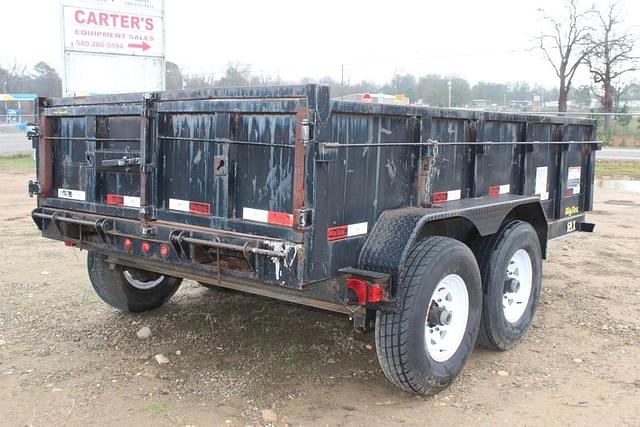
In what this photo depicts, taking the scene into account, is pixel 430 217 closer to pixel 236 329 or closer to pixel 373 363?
pixel 373 363

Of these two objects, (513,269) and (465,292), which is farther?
(513,269)

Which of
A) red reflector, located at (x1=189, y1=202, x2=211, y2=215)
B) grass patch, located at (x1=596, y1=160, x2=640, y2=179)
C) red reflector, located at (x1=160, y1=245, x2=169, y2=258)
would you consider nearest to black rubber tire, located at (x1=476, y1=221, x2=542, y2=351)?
red reflector, located at (x1=189, y1=202, x2=211, y2=215)

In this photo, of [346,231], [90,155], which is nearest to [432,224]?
[346,231]

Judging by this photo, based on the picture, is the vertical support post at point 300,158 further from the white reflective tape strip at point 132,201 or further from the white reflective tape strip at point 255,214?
the white reflective tape strip at point 132,201

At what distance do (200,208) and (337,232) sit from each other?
88 cm

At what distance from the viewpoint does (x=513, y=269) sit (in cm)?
505

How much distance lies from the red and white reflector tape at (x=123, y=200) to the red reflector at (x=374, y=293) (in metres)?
1.66

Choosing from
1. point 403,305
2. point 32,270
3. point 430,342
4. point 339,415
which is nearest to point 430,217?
point 403,305

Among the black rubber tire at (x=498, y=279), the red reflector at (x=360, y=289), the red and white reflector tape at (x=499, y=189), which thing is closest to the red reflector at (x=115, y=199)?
the red reflector at (x=360, y=289)

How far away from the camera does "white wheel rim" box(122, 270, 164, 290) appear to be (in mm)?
5473

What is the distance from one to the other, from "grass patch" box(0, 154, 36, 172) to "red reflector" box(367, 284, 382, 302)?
1701cm

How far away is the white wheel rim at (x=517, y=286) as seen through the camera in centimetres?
495

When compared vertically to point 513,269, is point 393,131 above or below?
above

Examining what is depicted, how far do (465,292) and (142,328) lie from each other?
2586 millimetres
